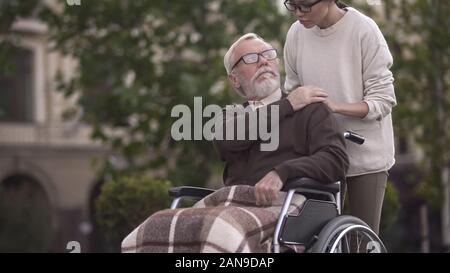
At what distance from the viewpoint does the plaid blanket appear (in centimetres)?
413

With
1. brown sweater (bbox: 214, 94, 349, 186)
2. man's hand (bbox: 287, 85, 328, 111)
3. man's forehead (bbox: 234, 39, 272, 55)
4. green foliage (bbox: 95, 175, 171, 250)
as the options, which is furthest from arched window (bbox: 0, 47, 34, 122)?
man's hand (bbox: 287, 85, 328, 111)

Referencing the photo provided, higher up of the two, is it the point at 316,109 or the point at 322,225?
the point at 316,109

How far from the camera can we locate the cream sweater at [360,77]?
16.2 feet

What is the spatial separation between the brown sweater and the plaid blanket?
168 mm

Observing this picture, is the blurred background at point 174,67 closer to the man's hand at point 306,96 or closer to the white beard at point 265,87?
the white beard at point 265,87

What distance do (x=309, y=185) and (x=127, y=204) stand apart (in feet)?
14.9

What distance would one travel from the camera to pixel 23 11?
1562 cm

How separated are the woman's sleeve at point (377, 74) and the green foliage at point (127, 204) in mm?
3903

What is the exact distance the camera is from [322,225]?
457 centimetres

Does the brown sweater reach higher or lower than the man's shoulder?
lower

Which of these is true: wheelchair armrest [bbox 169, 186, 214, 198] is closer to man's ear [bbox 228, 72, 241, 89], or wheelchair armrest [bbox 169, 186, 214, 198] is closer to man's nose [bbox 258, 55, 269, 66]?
man's ear [bbox 228, 72, 241, 89]

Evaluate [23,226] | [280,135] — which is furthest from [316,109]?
[23,226]

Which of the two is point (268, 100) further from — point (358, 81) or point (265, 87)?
point (358, 81)

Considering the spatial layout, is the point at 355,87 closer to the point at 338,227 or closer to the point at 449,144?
the point at 338,227
